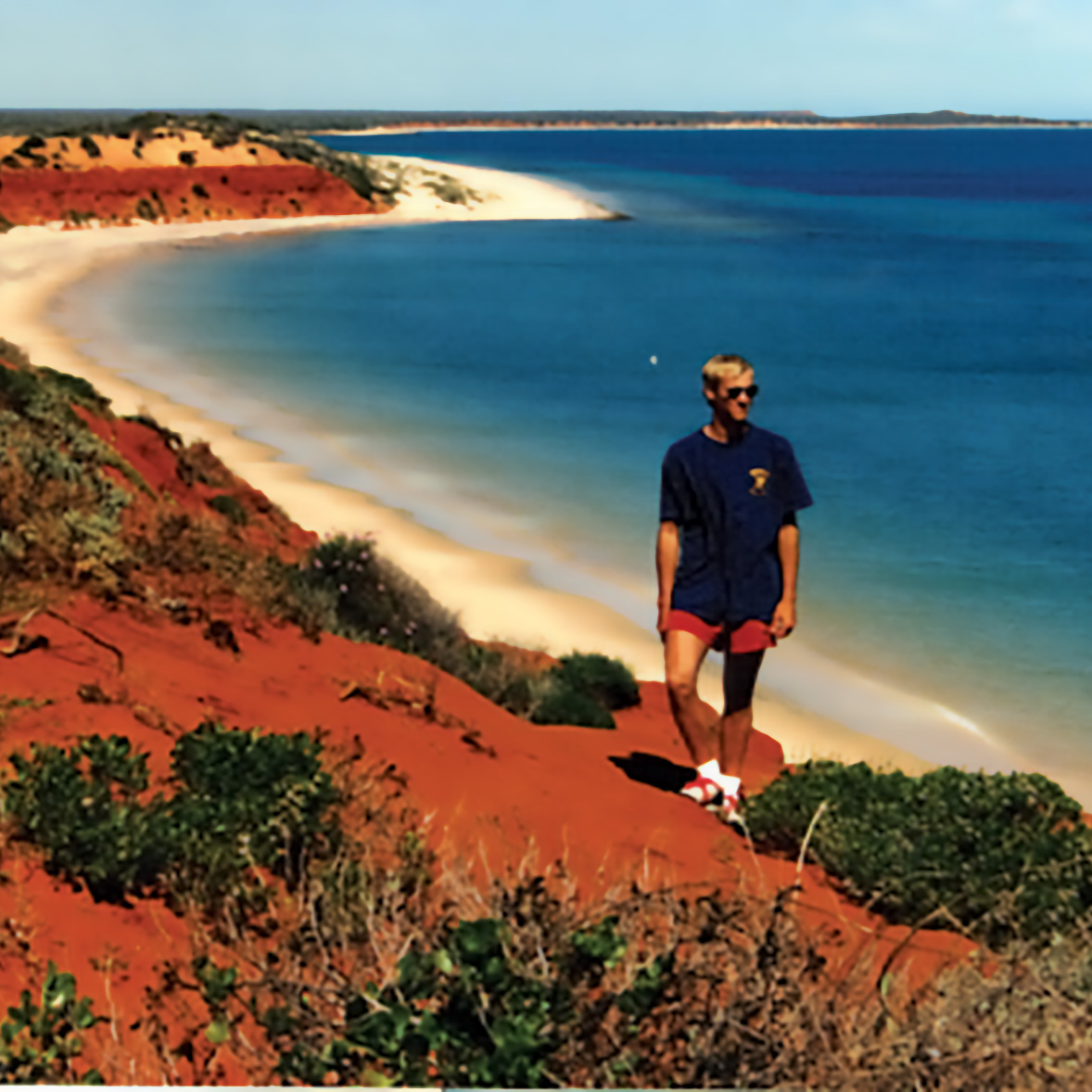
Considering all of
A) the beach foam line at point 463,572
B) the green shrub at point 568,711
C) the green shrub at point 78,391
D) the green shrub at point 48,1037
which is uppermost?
the green shrub at point 78,391

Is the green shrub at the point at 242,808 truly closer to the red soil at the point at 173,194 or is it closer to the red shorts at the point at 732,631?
the red shorts at the point at 732,631

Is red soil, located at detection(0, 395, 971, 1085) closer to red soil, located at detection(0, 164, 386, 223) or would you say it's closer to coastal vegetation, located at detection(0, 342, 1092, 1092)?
coastal vegetation, located at detection(0, 342, 1092, 1092)

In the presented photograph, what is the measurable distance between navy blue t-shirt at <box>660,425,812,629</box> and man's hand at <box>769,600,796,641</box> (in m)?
0.04

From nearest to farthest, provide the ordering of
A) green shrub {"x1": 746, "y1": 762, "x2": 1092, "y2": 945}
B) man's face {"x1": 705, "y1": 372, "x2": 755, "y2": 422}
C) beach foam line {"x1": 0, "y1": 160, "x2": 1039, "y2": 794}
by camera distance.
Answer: green shrub {"x1": 746, "y1": 762, "x2": 1092, "y2": 945} → man's face {"x1": 705, "y1": 372, "x2": 755, "y2": 422} → beach foam line {"x1": 0, "y1": 160, "x2": 1039, "y2": 794}

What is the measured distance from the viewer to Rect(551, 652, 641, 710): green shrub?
381 inches

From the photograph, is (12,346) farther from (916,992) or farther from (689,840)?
(916,992)

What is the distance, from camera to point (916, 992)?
12.9 ft

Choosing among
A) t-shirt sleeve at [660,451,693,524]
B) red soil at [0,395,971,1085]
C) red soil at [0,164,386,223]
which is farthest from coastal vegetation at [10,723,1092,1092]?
red soil at [0,164,386,223]

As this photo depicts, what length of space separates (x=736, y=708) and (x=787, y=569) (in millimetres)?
713

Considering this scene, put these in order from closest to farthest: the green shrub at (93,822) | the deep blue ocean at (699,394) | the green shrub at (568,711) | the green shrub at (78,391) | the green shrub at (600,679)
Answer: the green shrub at (93,822), the green shrub at (568,711), the green shrub at (600,679), the green shrub at (78,391), the deep blue ocean at (699,394)

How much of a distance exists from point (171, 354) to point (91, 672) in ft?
79.8

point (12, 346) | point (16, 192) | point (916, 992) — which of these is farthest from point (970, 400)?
point (16, 192)

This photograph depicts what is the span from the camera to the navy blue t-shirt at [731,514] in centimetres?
557

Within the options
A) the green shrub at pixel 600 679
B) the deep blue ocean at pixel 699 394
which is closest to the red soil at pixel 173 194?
the deep blue ocean at pixel 699 394
